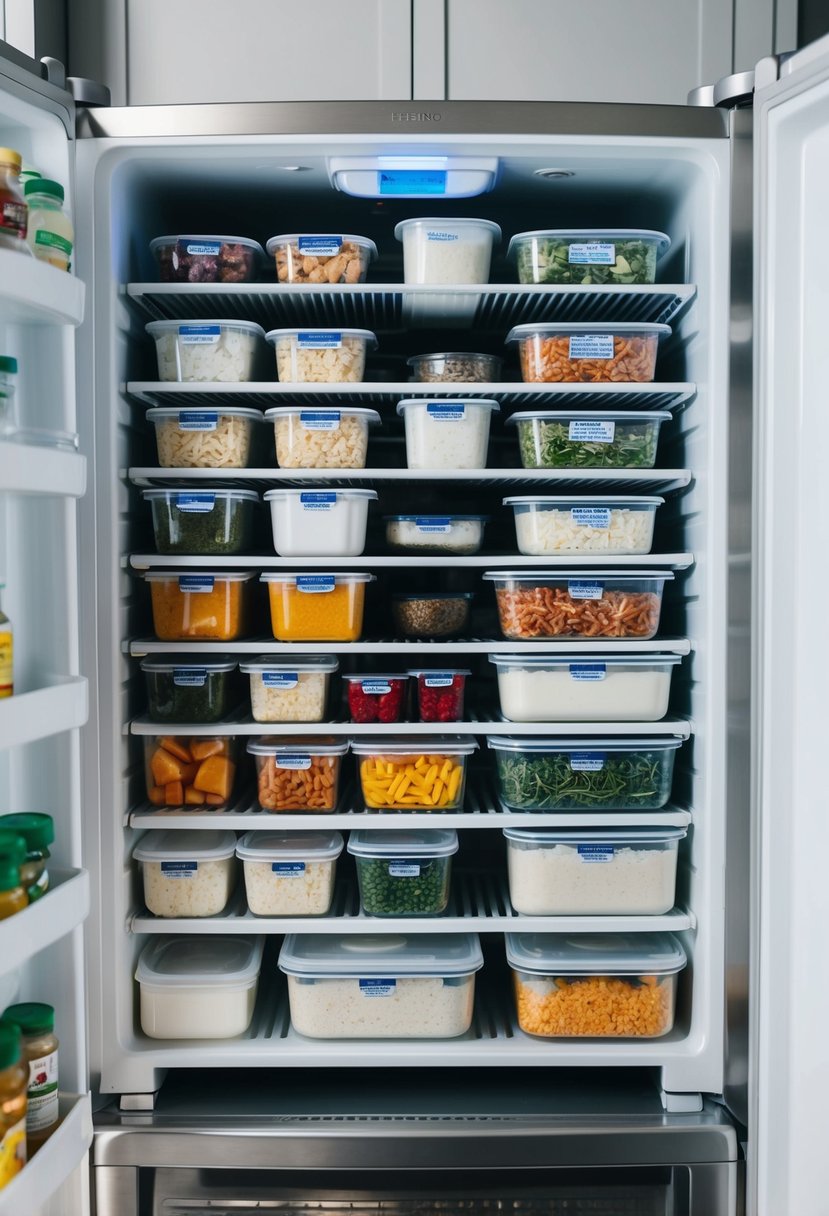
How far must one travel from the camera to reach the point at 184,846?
1.65 meters

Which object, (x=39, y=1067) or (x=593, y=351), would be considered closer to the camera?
(x=39, y=1067)

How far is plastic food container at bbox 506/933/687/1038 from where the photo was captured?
5.24 feet

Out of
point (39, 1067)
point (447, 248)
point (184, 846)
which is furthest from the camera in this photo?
point (184, 846)

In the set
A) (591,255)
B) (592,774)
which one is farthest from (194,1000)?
(591,255)

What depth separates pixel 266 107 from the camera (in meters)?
1.44

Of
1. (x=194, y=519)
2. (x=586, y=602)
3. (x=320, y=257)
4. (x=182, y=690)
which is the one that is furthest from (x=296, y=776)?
(x=320, y=257)

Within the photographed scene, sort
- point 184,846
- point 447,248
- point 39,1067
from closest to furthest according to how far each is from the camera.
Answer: point 39,1067 → point 447,248 → point 184,846

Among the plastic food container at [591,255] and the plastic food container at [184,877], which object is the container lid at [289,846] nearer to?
the plastic food container at [184,877]

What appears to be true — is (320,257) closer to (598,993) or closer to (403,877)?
(403,877)

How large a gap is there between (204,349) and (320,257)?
239 mm

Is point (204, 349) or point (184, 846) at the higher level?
point (204, 349)

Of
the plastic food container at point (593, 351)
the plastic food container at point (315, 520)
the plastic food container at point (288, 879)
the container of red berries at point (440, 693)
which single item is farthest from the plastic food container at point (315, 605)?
the plastic food container at point (593, 351)

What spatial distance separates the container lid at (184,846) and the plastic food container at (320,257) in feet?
3.13

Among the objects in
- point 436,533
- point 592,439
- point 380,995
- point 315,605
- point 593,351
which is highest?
point 593,351
